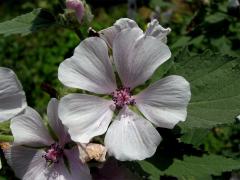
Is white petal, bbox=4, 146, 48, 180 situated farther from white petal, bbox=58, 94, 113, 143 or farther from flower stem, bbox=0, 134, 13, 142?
white petal, bbox=58, 94, 113, 143

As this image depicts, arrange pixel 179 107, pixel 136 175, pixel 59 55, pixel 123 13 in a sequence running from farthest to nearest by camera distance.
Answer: pixel 123 13 → pixel 59 55 → pixel 136 175 → pixel 179 107

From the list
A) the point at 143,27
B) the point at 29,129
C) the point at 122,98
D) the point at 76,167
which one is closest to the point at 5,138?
the point at 29,129

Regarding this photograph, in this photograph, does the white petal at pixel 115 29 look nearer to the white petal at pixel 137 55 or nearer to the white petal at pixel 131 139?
the white petal at pixel 137 55

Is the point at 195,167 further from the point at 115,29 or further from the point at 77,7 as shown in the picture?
the point at 77,7

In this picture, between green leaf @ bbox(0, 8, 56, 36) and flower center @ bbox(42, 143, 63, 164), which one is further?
green leaf @ bbox(0, 8, 56, 36)

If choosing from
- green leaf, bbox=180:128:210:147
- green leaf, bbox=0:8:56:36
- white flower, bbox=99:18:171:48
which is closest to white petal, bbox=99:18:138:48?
white flower, bbox=99:18:171:48

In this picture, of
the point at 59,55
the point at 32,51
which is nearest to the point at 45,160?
the point at 59,55

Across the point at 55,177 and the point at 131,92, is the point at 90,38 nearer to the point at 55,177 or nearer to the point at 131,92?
the point at 131,92
